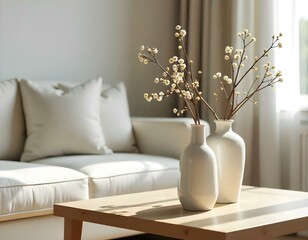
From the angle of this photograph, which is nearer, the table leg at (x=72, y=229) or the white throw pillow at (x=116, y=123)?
the table leg at (x=72, y=229)

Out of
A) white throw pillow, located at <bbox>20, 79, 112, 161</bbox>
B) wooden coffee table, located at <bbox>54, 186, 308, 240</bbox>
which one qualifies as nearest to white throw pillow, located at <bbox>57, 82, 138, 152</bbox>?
white throw pillow, located at <bbox>20, 79, 112, 161</bbox>

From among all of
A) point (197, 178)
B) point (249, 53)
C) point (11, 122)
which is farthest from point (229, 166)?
point (249, 53)

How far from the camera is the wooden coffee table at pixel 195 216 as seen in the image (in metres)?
2.09

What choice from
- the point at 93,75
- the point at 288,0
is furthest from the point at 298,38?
the point at 93,75

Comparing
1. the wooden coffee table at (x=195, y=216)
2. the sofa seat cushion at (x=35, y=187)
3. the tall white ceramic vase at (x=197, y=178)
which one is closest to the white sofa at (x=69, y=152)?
the sofa seat cushion at (x=35, y=187)

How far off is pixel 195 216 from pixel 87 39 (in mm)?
2410

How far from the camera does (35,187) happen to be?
2.95 meters

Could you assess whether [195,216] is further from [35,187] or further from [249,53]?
[249,53]

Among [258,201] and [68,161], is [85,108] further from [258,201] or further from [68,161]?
[258,201]

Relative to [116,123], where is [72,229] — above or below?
below

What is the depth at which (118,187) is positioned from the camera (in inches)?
130

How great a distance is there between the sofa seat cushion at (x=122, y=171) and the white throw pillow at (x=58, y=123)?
0.32 feet

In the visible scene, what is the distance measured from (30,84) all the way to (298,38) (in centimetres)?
164

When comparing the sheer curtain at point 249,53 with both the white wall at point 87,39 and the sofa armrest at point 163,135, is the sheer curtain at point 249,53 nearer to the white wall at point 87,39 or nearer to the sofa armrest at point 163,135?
the white wall at point 87,39
